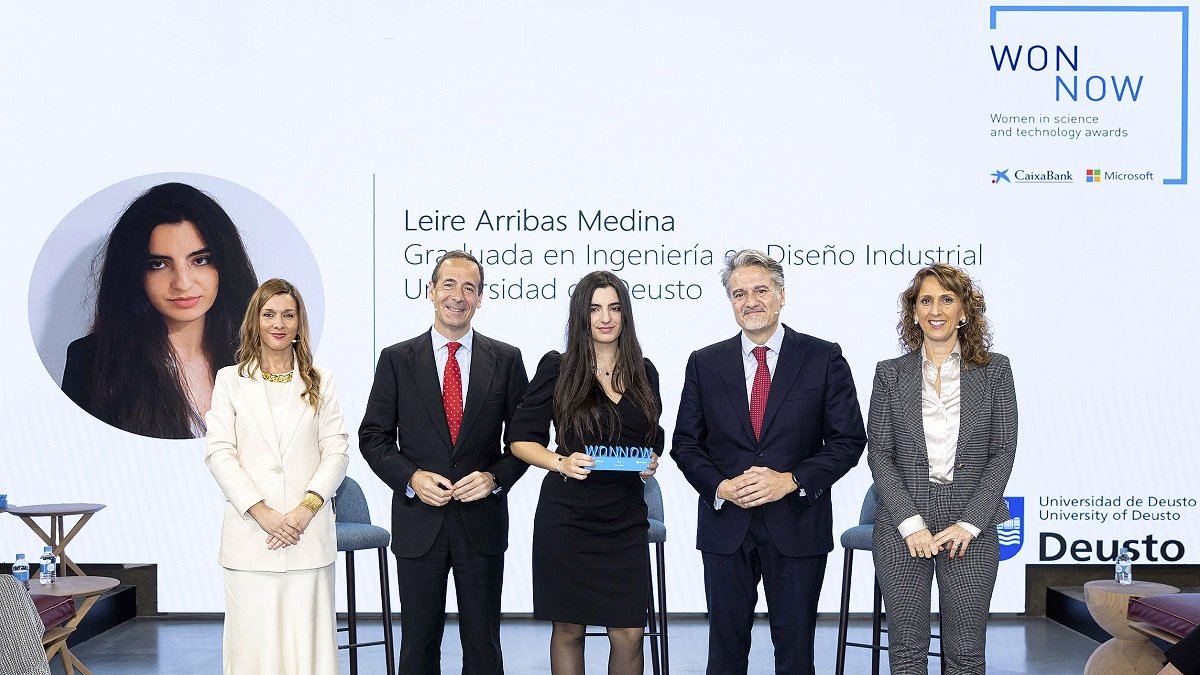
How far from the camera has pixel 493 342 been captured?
3.90m

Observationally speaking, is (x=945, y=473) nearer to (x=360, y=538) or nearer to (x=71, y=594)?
(x=360, y=538)

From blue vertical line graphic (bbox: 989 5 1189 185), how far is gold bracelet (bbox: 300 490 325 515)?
4444 millimetres

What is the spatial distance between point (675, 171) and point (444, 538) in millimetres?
2878

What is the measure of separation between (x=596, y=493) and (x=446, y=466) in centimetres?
55

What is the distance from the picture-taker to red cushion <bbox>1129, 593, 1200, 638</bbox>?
3645 mm

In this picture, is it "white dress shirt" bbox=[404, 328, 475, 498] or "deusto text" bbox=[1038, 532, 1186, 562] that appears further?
"deusto text" bbox=[1038, 532, 1186, 562]

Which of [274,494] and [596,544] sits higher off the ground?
[274,494]

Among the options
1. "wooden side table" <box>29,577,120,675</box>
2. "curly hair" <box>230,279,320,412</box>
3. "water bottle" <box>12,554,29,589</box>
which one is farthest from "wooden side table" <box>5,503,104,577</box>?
"curly hair" <box>230,279,320,412</box>

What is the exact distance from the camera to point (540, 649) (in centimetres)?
531

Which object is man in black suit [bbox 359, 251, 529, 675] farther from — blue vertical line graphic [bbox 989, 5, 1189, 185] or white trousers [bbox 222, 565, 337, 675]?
blue vertical line graphic [bbox 989, 5, 1189, 185]

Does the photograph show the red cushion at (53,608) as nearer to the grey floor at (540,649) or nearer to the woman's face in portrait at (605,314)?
the grey floor at (540,649)

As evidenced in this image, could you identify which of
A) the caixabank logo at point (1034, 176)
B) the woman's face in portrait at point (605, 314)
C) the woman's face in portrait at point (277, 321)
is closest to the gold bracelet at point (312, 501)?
the woman's face in portrait at point (277, 321)

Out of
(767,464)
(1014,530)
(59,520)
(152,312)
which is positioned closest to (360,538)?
(767,464)

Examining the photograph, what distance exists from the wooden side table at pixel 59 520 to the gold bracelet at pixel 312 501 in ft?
8.13
